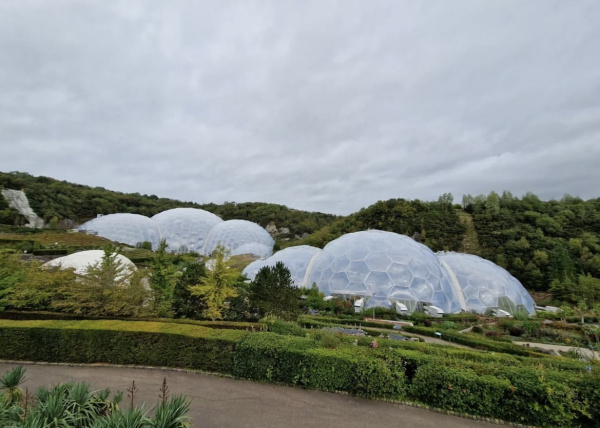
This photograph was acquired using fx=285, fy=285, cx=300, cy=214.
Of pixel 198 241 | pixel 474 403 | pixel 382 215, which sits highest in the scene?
pixel 382 215

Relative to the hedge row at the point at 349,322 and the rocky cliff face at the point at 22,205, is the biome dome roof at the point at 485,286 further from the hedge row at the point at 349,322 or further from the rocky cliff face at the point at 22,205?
the rocky cliff face at the point at 22,205

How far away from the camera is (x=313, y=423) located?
5.89 metres

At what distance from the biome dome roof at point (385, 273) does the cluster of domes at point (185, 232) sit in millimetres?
23332

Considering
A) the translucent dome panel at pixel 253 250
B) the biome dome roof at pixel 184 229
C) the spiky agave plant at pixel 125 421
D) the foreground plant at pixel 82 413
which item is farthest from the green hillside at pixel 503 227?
the spiky agave plant at pixel 125 421

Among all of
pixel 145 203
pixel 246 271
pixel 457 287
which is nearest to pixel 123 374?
pixel 246 271

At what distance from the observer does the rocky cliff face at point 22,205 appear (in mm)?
53594

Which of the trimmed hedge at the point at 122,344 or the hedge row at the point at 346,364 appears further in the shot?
the trimmed hedge at the point at 122,344

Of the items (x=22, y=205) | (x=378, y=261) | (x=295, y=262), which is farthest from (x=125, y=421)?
(x=22, y=205)

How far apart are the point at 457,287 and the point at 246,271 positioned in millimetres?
20645

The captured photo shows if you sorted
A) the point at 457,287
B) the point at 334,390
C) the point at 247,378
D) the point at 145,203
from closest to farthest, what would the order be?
the point at 334,390 < the point at 247,378 < the point at 457,287 < the point at 145,203

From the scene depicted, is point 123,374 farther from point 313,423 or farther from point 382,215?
point 382,215

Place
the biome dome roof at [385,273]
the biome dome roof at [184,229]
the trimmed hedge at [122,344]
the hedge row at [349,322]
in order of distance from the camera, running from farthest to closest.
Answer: the biome dome roof at [184,229] < the biome dome roof at [385,273] < the hedge row at [349,322] < the trimmed hedge at [122,344]

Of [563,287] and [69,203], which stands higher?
[69,203]

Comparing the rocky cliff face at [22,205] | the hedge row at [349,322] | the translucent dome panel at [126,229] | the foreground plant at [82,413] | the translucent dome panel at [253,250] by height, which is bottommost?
the hedge row at [349,322]
